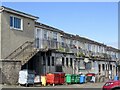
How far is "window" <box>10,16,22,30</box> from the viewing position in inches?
1310

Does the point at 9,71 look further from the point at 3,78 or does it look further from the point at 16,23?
the point at 16,23

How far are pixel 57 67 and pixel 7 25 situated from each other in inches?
416

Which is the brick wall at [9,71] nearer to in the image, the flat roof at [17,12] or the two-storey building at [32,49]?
the two-storey building at [32,49]

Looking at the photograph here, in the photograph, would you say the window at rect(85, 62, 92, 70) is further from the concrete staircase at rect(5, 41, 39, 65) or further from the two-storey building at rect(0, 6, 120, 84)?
the concrete staircase at rect(5, 41, 39, 65)

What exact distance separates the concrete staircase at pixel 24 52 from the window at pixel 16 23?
2126 mm

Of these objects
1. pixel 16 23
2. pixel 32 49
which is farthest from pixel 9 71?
pixel 16 23

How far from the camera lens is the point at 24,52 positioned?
112 feet

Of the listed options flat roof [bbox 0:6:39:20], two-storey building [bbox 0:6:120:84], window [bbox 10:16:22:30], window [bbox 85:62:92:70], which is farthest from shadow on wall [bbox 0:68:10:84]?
window [bbox 85:62:92:70]

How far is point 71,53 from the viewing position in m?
44.6

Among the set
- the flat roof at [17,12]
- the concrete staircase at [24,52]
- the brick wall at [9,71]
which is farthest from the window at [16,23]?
the brick wall at [9,71]

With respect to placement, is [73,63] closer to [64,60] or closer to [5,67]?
[64,60]

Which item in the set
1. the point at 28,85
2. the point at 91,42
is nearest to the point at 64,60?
the point at 28,85

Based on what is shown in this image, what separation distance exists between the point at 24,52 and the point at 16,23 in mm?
3211

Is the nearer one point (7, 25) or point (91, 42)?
point (7, 25)
